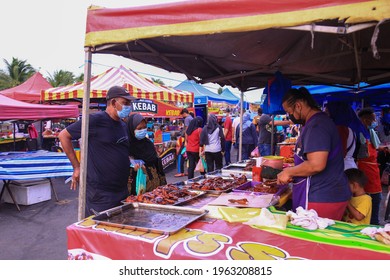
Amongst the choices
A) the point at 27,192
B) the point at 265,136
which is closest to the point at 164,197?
the point at 27,192

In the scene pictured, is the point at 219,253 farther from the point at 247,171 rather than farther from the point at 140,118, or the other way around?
the point at 247,171

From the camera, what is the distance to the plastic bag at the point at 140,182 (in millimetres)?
3791

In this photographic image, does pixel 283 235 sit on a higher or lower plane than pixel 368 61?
lower

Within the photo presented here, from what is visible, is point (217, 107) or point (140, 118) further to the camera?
point (217, 107)

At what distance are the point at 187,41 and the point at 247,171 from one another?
231 cm

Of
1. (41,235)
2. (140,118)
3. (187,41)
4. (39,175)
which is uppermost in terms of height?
(187,41)

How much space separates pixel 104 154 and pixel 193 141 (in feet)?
17.0

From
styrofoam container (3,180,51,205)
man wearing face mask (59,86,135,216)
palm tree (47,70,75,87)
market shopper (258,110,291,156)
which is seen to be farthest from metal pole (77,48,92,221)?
palm tree (47,70,75,87)

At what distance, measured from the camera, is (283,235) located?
1.98 metres

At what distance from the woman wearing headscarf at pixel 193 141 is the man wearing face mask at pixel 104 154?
4.99m

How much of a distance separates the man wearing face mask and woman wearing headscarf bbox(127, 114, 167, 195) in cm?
65

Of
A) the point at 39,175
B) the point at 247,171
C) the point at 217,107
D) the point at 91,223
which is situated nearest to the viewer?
the point at 91,223

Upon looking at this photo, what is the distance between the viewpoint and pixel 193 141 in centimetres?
814
